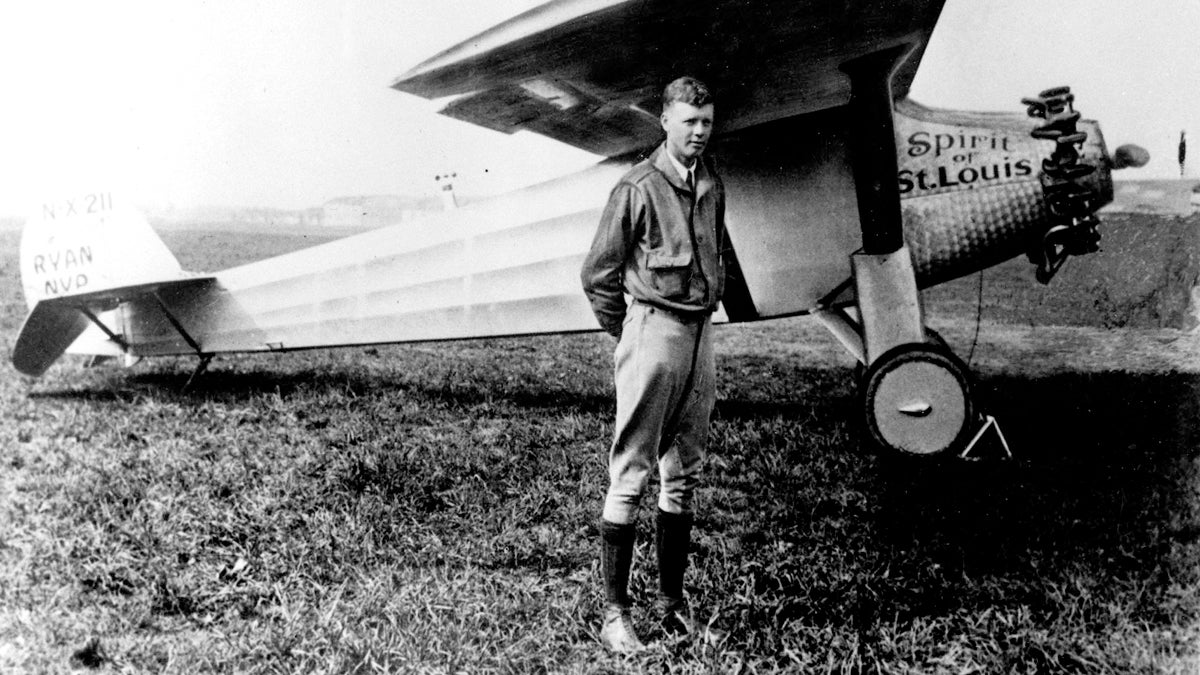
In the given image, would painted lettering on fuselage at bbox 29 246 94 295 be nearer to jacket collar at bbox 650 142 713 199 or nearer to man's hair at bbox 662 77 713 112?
jacket collar at bbox 650 142 713 199

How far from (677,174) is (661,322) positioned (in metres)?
0.48

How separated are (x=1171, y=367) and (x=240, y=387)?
7874 millimetres

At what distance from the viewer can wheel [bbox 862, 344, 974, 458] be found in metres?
3.59

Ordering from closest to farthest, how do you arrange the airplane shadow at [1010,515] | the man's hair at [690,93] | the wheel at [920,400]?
the man's hair at [690,93] < the airplane shadow at [1010,515] < the wheel at [920,400]

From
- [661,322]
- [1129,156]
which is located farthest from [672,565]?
[1129,156]

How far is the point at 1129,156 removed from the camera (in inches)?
176

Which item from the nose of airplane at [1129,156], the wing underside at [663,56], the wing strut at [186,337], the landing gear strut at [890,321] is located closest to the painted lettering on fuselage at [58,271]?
the wing strut at [186,337]

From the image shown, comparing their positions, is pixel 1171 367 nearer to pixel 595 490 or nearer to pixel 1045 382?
pixel 1045 382

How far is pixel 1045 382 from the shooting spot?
6.38 m

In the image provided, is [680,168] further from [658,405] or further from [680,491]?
[680,491]

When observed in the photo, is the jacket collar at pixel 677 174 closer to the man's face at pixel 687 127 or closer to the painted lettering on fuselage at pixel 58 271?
the man's face at pixel 687 127

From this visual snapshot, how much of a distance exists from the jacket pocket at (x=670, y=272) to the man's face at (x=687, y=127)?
33cm

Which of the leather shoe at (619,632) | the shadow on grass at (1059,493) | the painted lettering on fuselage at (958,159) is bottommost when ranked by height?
the shadow on grass at (1059,493)

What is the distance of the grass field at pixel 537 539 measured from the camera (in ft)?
8.21
